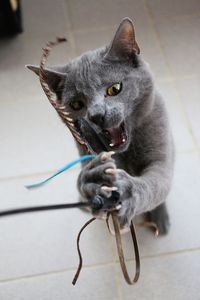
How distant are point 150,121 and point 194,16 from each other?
961mm

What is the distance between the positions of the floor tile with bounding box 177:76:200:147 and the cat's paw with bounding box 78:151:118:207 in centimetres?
84

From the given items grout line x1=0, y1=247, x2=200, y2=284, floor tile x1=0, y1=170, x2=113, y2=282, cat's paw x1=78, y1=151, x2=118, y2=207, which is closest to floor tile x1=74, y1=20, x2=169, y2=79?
floor tile x1=0, y1=170, x2=113, y2=282

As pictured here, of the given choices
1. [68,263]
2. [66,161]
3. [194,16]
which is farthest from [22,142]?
[194,16]

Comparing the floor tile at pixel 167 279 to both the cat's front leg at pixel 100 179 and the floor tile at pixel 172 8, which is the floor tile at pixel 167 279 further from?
the floor tile at pixel 172 8

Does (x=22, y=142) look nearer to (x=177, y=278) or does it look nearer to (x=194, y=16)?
(x=177, y=278)

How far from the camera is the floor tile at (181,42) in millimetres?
1674

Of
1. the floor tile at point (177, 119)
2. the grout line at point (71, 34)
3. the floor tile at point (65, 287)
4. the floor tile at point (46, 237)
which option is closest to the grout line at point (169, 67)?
the floor tile at point (177, 119)

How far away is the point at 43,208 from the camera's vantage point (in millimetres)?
525

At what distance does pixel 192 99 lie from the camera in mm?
1591

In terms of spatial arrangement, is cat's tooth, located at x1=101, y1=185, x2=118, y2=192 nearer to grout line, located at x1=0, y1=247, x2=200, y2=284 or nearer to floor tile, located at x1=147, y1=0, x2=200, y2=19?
grout line, located at x1=0, y1=247, x2=200, y2=284

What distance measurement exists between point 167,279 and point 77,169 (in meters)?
0.48

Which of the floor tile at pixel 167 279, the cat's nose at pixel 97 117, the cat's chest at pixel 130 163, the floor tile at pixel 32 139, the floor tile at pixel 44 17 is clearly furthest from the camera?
the floor tile at pixel 44 17

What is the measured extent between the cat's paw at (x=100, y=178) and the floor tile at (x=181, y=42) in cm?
104

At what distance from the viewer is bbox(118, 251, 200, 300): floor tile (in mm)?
1196
